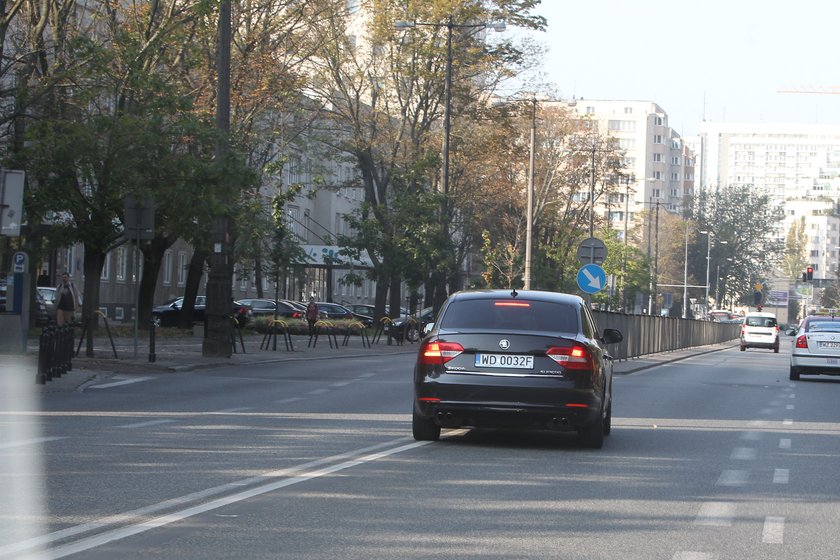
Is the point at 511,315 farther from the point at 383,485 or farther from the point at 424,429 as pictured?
the point at 383,485

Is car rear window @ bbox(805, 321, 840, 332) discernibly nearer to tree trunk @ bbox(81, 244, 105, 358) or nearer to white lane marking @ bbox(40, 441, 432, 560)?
tree trunk @ bbox(81, 244, 105, 358)

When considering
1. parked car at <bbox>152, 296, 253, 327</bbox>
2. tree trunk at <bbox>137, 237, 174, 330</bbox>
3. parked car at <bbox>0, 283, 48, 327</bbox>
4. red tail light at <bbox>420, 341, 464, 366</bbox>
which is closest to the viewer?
red tail light at <bbox>420, 341, 464, 366</bbox>

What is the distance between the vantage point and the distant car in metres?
34.1

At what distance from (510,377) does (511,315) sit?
814 mm

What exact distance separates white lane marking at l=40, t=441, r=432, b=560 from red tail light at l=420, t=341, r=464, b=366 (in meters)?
1.26

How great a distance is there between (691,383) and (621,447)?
53.3ft

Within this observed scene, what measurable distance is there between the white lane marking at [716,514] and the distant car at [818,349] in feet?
79.2

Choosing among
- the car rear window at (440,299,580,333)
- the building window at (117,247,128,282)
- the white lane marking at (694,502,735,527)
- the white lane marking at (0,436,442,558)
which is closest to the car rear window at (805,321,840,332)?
the car rear window at (440,299,580,333)

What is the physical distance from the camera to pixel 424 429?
14.7 meters

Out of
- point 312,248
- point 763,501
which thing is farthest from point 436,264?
point 763,501

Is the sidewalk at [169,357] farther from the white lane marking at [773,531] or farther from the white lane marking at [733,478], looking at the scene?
the white lane marking at [773,531]

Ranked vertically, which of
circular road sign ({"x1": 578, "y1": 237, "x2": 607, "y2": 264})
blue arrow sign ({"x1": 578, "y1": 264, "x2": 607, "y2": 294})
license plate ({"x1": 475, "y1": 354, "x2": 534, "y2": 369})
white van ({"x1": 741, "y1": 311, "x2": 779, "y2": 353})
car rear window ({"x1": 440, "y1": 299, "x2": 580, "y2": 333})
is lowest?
white van ({"x1": 741, "y1": 311, "x2": 779, "y2": 353})

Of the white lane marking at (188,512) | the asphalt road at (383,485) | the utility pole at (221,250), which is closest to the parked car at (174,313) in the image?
the utility pole at (221,250)

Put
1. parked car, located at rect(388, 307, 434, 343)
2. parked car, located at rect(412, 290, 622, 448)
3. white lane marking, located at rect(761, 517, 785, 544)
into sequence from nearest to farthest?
1. white lane marking, located at rect(761, 517, 785, 544)
2. parked car, located at rect(412, 290, 622, 448)
3. parked car, located at rect(388, 307, 434, 343)
